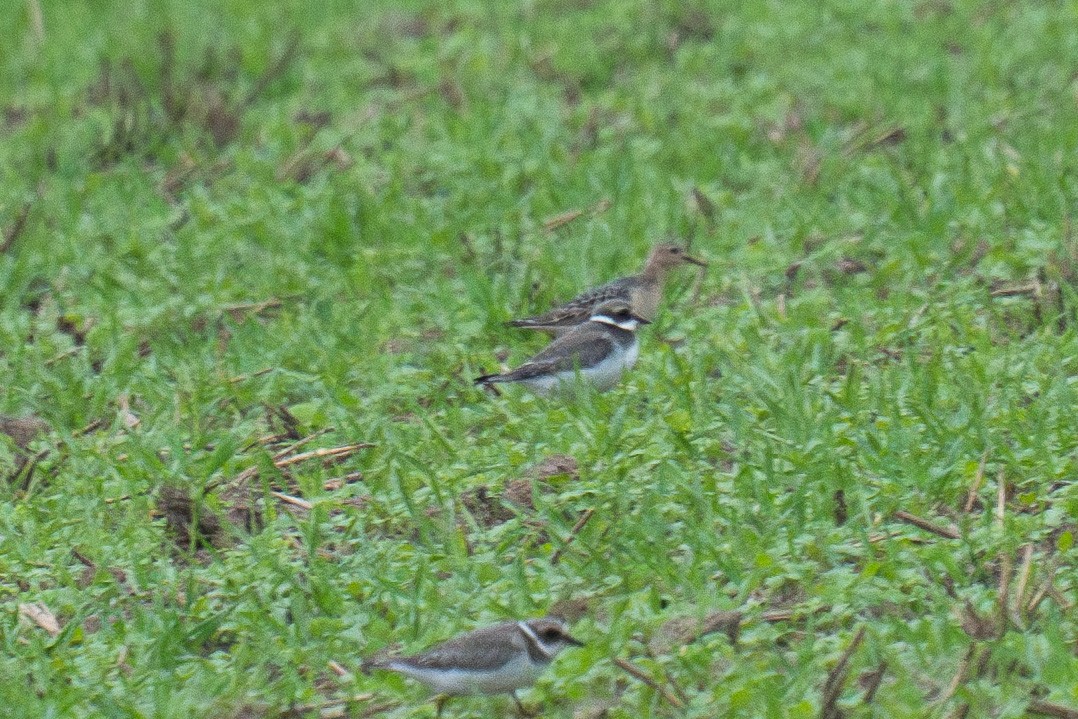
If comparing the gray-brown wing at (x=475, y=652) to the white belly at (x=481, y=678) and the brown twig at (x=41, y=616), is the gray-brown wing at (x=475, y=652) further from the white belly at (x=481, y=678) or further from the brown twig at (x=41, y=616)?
the brown twig at (x=41, y=616)

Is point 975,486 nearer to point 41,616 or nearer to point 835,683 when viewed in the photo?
point 835,683

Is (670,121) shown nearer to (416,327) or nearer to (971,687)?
(416,327)

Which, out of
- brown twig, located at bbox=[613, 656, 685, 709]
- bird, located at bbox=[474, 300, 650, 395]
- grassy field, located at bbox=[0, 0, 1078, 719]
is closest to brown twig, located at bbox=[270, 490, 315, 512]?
grassy field, located at bbox=[0, 0, 1078, 719]

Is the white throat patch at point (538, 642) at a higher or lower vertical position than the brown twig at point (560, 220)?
higher

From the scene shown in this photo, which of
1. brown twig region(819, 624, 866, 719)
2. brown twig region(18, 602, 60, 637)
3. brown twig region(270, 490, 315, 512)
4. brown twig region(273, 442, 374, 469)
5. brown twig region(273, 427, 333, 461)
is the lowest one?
brown twig region(273, 427, 333, 461)

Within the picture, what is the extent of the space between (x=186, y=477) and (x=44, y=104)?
5.87 meters

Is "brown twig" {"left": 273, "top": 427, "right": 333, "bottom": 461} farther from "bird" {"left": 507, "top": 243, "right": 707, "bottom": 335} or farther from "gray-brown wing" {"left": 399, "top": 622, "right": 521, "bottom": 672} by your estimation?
"gray-brown wing" {"left": 399, "top": 622, "right": 521, "bottom": 672}

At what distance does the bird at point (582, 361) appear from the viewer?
298 inches

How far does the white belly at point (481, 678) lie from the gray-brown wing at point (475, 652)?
0.02 metres

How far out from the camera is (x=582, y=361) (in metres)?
7.55

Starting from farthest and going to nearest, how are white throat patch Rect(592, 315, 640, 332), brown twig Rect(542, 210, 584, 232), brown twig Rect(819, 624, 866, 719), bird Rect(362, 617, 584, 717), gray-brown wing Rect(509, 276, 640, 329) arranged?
brown twig Rect(542, 210, 584, 232) < gray-brown wing Rect(509, 276, 640, 329) < white throat patch Rect(592, 315, 640, 332) < bird Rect(362, 617, 584, 717) < brown twig Rect(819, 624, 866, 719)

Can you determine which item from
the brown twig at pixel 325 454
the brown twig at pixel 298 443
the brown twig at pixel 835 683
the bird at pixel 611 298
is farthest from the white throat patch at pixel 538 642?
the bird at pixel 611 298

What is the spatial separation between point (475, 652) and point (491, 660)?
70 mm

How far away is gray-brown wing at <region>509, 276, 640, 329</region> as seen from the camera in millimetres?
8286
